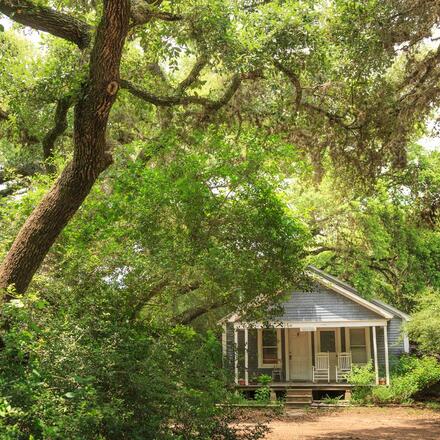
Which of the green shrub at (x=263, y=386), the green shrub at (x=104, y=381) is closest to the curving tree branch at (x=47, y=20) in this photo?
the green shrub at (x=104, y=381)

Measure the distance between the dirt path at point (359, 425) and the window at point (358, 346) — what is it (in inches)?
239

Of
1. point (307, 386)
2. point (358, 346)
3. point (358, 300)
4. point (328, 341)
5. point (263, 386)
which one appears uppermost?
point (358, 300)

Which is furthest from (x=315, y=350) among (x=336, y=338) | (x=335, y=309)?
(x=335, y=309)

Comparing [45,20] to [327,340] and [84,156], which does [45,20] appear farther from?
[327,340]

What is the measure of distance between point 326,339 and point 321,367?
1604 millimetres

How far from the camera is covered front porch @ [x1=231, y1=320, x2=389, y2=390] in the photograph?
25.4m

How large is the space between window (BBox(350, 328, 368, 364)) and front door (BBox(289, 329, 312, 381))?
1950mm

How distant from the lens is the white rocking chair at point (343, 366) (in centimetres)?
2552

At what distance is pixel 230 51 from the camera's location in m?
11.3

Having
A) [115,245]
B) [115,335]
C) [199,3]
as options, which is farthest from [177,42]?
[115,335]

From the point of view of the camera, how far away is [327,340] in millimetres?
27172

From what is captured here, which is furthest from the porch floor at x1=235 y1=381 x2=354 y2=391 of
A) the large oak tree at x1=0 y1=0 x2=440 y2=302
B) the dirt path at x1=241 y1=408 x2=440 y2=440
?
the large oak tree at x1=0 y1=0 x2=440 y2=302

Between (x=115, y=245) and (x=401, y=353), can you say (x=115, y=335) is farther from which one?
(x=401, y=353)

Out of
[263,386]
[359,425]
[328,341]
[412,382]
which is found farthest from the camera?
[328,341]
